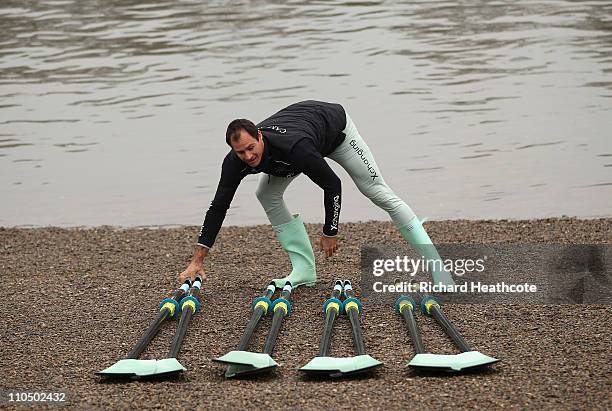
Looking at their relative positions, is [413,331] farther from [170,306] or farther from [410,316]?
[170,306]

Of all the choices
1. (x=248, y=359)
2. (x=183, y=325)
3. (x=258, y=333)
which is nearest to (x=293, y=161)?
(x=258, y=333)

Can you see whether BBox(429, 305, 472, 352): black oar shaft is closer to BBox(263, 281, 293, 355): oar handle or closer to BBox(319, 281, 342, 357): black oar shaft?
BBox(319, 281, 342, 357): black oar shaft

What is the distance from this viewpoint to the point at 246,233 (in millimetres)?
10250

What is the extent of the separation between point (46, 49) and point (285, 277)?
1437cm

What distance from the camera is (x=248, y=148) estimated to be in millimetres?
6801

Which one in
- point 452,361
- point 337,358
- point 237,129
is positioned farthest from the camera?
point 237,129

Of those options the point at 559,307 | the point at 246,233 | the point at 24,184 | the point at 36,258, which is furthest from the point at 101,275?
the point at 24,184

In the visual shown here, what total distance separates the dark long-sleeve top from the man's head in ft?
0.66

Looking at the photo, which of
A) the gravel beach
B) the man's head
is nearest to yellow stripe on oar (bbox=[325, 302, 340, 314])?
the gravel beach

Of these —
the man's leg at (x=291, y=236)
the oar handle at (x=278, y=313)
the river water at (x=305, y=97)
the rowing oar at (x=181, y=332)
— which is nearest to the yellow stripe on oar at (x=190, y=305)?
the rowing oar at (x=181, y=332)

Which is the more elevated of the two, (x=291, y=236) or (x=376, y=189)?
(x=376, y=189)

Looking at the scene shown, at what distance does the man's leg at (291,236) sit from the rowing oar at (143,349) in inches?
29.8

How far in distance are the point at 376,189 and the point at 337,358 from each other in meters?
1.77

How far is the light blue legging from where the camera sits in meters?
7.56
